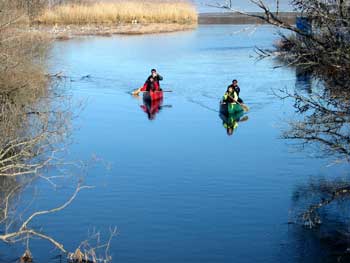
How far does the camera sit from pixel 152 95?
84.5ft

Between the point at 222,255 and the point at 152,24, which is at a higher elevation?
the point at 152,24

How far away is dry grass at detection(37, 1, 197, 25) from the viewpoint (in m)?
51.2

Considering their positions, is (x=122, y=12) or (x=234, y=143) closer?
(x=234, y=143)

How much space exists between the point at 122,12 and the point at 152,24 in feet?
8.08

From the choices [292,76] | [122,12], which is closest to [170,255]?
[292,76]

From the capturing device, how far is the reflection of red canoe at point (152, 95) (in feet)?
84.5

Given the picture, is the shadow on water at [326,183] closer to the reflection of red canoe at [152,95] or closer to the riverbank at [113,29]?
the reflection of red canoe at [152,95]

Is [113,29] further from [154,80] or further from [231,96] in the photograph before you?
[231,96]

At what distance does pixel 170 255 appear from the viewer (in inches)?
483

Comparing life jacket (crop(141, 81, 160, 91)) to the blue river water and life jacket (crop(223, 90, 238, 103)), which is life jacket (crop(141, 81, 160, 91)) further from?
life jacket (crop(223, 90, 238, 103))

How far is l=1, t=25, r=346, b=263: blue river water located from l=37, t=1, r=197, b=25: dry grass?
69.2 ft

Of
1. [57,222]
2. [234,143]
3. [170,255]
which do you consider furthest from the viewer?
[234,143]

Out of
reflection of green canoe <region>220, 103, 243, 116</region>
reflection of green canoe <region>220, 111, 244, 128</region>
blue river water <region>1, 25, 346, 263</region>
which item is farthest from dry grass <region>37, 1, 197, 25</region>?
reflection of green canoe <region>220, 111, 244, 128</region>

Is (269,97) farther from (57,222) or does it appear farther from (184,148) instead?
(57,222)
